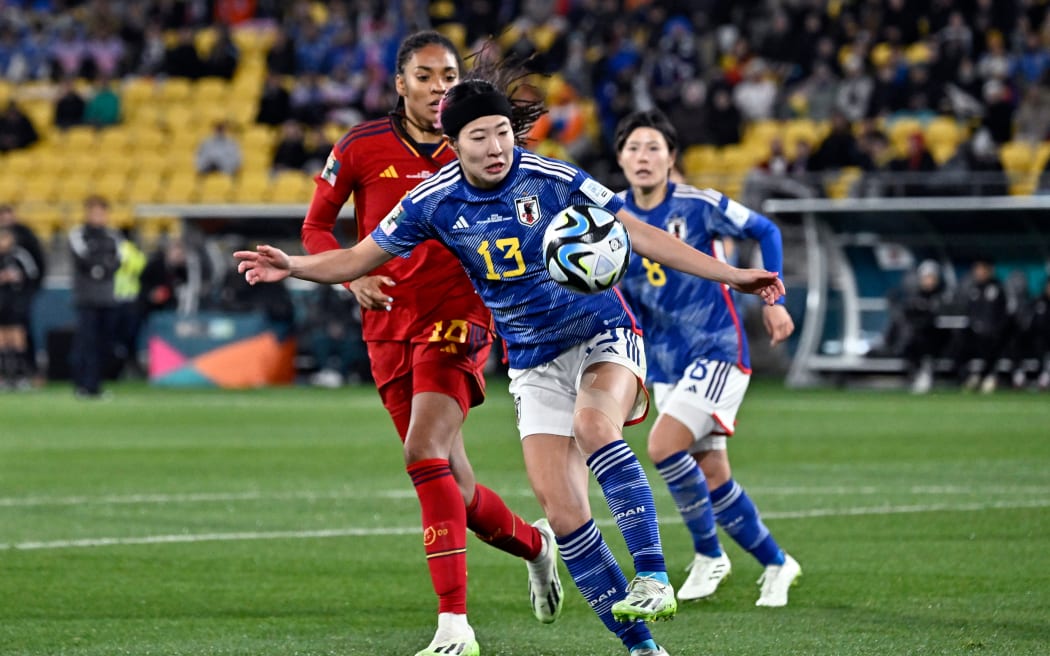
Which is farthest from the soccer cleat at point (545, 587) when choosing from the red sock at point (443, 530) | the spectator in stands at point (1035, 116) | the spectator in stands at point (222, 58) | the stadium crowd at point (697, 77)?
the spectator in stands at point (222, 58)

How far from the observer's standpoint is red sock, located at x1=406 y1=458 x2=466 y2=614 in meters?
5.84

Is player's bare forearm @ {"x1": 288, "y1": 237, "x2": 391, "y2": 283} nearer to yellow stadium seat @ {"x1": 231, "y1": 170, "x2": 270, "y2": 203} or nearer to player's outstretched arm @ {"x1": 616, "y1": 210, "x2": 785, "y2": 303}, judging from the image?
player's outstretched arm @ {"x1": 616, "y1": 210, "x2": 785, "y2": 303}

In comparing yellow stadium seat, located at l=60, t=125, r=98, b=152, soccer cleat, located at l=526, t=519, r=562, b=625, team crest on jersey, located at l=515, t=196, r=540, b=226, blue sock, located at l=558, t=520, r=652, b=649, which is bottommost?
yellow stadium seat, located at l=60, t=125, r=98, b=152

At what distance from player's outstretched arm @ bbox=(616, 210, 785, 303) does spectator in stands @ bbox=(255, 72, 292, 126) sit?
22.9 meters

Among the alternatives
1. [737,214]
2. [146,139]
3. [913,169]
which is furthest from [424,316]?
[146,139]

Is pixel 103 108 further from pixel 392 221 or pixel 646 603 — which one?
pixel 646 603

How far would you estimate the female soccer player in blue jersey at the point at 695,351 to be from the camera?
7277 millimetres

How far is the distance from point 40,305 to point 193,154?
185 inches

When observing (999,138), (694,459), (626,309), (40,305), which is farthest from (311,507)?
(40,305)

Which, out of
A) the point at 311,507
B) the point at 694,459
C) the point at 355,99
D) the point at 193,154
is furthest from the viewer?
the point at 193,154

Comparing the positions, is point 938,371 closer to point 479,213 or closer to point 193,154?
point 193,154

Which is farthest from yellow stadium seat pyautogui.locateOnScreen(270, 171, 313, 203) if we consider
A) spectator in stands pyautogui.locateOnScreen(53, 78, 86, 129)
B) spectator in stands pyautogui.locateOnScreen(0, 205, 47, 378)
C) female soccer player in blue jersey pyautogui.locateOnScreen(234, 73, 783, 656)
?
female soccer player in blue jersey pyautogui.locateOnScreen(234, 73, 783, 656)

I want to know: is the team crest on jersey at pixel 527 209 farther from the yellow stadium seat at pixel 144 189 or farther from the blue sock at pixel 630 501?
the yellow stadium seat at pixel 144 189

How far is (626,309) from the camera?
5.87m
